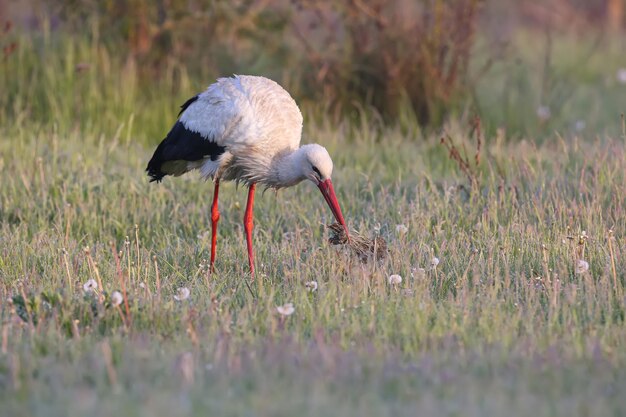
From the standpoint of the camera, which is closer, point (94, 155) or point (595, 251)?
point (595, 251)

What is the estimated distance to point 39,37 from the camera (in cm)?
1052

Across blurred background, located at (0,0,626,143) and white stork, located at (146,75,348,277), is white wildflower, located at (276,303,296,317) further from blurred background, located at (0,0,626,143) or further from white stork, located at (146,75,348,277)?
blurred background, located at (0,0,626,143)

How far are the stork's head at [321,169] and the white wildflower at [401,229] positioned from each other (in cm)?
40

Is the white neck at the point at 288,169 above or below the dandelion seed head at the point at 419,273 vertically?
above

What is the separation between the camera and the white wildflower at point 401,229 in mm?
6270

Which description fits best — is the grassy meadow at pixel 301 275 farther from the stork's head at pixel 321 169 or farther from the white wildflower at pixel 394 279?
the stork's head at pixel 321 169

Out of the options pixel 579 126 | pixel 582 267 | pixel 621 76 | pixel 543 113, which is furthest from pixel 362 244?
pixel 621 76

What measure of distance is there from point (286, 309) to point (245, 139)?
2001 mm

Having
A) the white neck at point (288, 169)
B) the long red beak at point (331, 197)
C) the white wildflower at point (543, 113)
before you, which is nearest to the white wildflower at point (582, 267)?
the long red beak at point (331, 197)

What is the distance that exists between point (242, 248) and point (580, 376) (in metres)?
2.98

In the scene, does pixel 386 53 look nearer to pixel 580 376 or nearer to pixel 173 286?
pixel 173 286

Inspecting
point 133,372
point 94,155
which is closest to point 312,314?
point 133,372

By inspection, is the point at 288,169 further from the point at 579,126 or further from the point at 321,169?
the point at 579,126

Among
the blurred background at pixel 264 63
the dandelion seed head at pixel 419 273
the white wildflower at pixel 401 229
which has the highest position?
the blurred background at pixel 264 63
